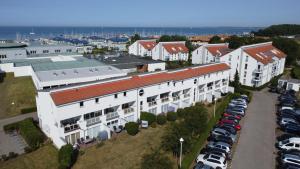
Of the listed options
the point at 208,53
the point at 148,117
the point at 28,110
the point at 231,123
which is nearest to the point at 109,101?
the point at 148,117

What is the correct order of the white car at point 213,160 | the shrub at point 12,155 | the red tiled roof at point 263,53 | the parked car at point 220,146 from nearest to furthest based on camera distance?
1. the white car at point 213,160
2. the parked car at point 220,146
3. the shrub at point 12,155
4. the red tiled roof at point 263,53

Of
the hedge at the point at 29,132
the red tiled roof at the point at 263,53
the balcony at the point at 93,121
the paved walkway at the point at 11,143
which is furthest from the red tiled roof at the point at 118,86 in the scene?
the red tiled roof at the point at 263,53

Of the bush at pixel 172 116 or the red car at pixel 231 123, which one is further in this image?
the bush at pixel 172 116

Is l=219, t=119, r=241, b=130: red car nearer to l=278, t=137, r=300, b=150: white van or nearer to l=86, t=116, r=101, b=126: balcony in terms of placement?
l=278, t=137, r=300, b=150: white van

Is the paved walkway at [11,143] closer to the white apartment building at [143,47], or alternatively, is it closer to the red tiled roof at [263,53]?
the red tiled roof at [263,53]

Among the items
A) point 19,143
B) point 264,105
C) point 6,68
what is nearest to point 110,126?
point 19,143

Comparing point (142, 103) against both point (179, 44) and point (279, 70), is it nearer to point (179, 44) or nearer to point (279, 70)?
point (279, 70)

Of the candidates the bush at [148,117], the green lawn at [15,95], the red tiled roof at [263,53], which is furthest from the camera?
the red tiled roof at [263,53]
